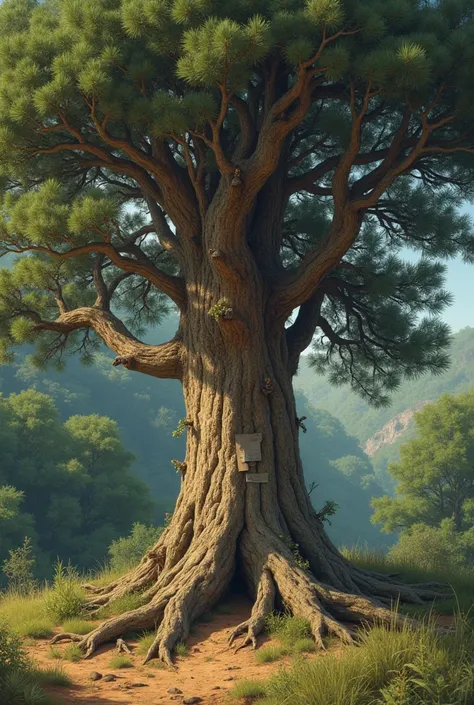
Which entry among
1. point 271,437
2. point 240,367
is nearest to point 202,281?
point 240,367

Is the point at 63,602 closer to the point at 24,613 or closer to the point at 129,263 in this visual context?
the point at 24,613

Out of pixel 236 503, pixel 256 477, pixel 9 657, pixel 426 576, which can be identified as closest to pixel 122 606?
pixel 236 503

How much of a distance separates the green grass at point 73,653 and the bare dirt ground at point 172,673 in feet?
0.25

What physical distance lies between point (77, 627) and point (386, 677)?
361cm

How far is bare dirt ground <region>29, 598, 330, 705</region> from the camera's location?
5199mm

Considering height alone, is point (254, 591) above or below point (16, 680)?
above

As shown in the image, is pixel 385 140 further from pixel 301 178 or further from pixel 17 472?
pixel 17 472

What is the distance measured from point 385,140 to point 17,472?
3463 centimetres

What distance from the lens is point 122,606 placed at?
7.55 meters

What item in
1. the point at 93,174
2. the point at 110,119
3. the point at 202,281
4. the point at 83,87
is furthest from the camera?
the point at 93,174

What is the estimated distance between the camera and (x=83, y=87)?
289 inches

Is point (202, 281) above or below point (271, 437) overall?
above

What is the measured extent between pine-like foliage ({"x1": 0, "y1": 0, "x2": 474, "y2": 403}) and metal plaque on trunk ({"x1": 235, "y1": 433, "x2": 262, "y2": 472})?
1739mm

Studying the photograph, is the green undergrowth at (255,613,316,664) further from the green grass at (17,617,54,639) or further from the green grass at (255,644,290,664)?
the green grass at (17,617,54,639)
